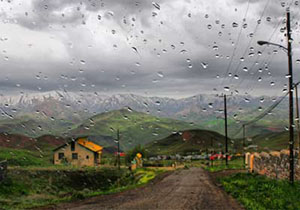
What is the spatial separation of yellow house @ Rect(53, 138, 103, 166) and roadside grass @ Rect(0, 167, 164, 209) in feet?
61.2

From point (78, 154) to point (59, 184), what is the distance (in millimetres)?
36616

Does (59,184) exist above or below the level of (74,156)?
below

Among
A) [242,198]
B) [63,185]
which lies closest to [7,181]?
[63,185]

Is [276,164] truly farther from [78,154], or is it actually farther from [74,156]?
[74,156]

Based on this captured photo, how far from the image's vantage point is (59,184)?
143 feet

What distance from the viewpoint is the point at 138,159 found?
75688 millimetres

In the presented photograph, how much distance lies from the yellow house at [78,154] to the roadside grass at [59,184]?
18669 millimetres

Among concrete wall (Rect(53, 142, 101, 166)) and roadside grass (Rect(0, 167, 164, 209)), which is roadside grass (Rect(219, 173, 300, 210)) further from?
concrete wall (Rect(53, 142, 101, 166))

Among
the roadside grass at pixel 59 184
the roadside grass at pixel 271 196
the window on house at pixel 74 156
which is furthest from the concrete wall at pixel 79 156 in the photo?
the roadside grass at pixel 271 196

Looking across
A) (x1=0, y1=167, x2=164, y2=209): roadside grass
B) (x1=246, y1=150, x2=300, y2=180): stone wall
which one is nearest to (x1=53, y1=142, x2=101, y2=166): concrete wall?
(x1=0, y1=167, x2=164, y2=209): roadside grass

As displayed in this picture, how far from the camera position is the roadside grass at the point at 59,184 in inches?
982

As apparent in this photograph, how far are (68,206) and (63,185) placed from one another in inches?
1037

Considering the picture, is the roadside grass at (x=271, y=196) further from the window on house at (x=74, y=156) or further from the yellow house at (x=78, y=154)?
the window on house at (x=74, y=156)

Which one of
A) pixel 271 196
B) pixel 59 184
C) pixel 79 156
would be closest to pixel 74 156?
pixel 79 156
